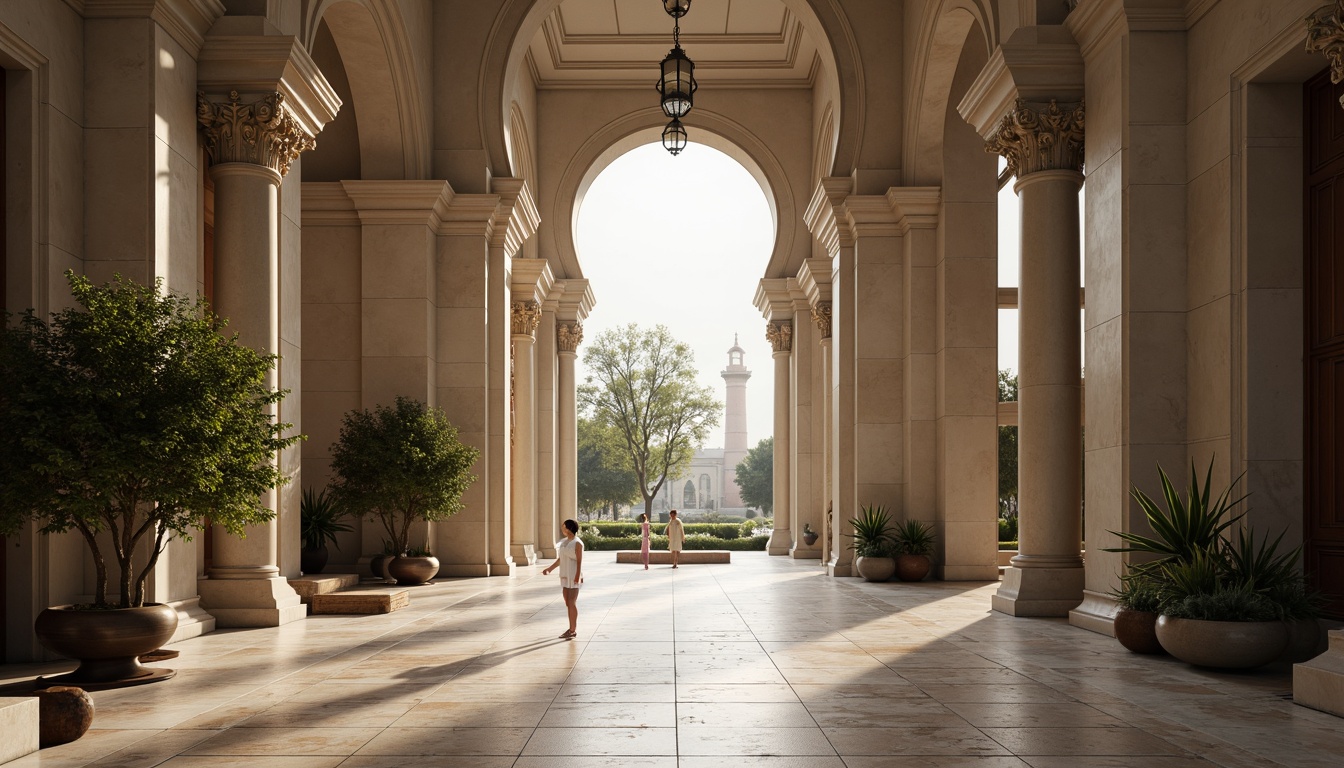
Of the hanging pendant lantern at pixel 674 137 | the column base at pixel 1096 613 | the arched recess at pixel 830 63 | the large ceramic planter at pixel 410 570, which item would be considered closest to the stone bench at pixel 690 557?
the large ceramic planter at pixel 410 570

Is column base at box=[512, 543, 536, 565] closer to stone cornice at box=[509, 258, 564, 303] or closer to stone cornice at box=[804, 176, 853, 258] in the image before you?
stone cornice at box=[509, 258, 564, 303]

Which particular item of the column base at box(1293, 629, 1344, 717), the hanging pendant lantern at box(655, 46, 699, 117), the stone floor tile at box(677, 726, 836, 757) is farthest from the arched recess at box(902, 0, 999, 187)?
the stone floor tile at box(677, 726, 836, 757)

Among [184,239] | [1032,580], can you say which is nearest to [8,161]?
[184,239]

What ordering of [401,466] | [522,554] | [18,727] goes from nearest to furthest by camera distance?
[18,727] → [401,466] → [522,554]

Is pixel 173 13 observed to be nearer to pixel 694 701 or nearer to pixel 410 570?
pixel 694 701

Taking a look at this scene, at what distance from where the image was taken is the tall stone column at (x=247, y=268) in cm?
1480

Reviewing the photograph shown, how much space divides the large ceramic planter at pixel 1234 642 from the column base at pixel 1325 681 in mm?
1199

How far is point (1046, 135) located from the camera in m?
16.0

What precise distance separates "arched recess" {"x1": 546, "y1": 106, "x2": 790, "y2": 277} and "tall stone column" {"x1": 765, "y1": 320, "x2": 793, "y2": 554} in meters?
2.05

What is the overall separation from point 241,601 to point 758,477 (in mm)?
104172

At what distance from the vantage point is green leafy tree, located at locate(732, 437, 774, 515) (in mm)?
117188

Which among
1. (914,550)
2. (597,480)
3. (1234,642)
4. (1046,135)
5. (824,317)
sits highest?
(1046,135)

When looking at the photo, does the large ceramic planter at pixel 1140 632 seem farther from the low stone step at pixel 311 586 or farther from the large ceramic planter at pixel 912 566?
the low stone step at pixel 311 586

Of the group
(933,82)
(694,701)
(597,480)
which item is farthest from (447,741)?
(597,480)
